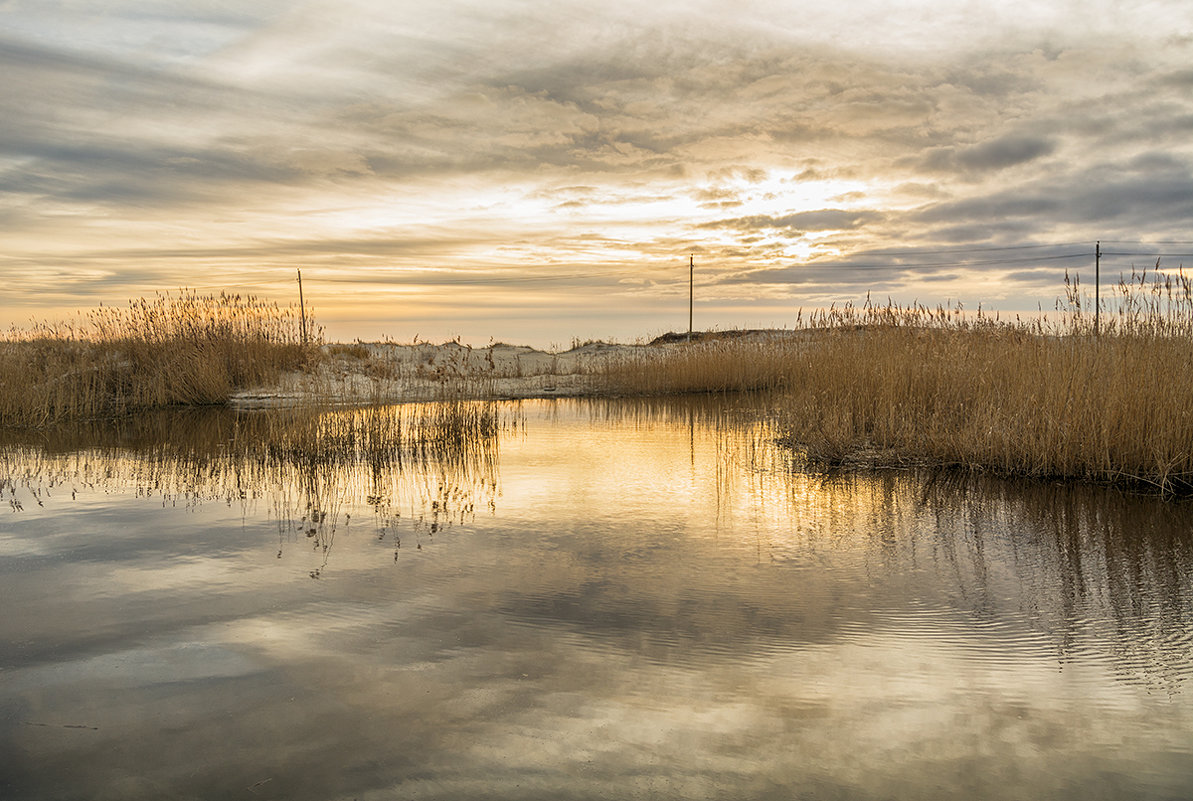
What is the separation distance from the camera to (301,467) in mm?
8156

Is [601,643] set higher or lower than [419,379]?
lower

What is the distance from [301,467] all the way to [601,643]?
18.4 feet

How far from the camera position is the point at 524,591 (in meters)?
4.18

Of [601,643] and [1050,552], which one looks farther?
[1050,552]

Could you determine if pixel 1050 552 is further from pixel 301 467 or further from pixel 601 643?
pixel 301 467

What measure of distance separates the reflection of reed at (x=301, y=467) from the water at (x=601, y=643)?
3.5 inches

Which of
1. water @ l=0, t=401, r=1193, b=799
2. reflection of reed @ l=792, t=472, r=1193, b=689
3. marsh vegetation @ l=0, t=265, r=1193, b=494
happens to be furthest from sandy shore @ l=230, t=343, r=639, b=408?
reflection of reed @ l=792, t=472, r=1193, b=689

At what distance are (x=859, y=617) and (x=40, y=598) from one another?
4234 millimetres

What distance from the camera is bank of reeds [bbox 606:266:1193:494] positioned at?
21.6 feet

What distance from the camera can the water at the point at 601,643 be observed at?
8.17 feet

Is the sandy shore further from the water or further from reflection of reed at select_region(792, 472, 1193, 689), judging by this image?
reflection of reed at select_region(792, 472, 1193, 689)

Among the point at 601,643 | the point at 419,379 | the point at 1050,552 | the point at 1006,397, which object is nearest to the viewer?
the point at 601,643

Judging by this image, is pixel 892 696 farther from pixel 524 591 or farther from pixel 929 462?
pixel 929 462

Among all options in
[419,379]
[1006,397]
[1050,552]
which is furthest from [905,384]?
[419,379]
